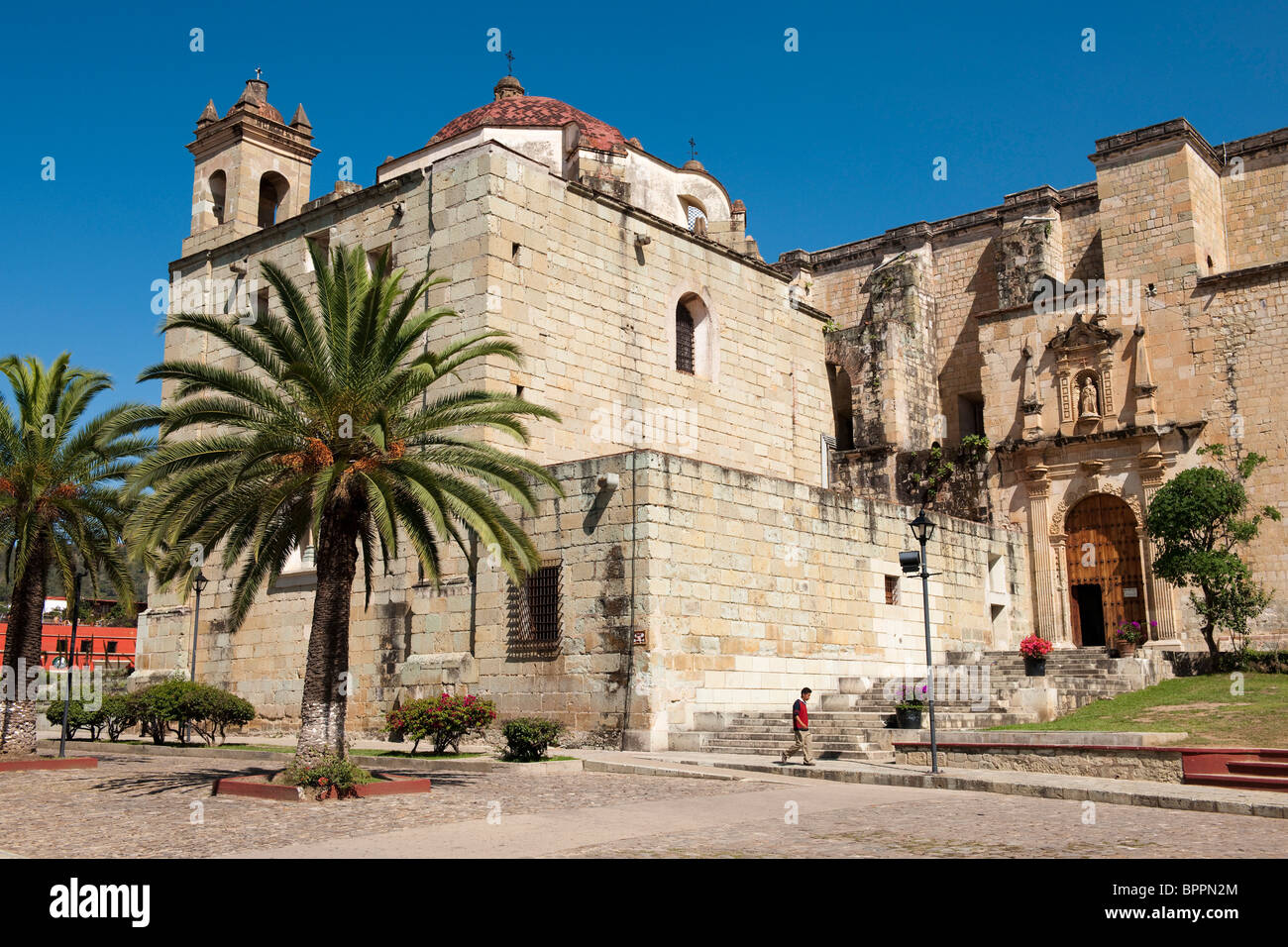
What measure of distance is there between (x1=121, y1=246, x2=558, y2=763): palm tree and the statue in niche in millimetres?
17722

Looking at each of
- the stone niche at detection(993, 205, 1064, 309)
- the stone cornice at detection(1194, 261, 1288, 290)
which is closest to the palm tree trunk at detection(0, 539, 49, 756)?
the stone niche at detection(993, 205, 1064, 309)

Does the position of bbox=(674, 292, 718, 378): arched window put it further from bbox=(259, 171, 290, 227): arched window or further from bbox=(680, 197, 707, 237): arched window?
bbox=(259, 171, 290, 227): arched window

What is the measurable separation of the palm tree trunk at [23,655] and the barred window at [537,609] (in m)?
7.50

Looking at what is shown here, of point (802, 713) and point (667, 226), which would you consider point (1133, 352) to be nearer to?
point (667, 226)

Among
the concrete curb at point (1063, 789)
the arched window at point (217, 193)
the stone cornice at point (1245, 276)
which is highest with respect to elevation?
the arched window at point (217, 193)

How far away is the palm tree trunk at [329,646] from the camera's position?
1270cm

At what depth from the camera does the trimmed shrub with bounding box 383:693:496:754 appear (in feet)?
54.8

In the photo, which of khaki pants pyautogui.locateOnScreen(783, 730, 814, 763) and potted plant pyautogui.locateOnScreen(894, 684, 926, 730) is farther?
potted plant pyautogui.locateOnScreen(894, 684, 926, 730)

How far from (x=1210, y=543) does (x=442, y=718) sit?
16.5 m

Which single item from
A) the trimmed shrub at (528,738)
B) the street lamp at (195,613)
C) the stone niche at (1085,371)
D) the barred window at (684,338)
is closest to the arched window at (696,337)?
the barred window at (684,338)

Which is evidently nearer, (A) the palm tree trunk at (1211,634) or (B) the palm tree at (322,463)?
(B) the palm tree at (322,463)

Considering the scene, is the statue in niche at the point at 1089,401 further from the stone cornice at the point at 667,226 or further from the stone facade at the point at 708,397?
the stone cornice at the point at 667,226

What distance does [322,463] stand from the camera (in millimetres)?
13039
